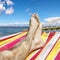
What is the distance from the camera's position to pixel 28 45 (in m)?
2.99

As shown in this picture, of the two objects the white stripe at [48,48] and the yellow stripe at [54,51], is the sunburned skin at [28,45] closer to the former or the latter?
the white stripe at [48,48]

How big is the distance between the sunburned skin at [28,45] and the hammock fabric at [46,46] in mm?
95

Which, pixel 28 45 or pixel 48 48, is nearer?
pixel 28 45

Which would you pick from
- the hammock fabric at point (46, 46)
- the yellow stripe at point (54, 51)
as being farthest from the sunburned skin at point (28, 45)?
the yellow stripe at point (54, 51)

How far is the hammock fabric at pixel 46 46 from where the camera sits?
10.6 feet

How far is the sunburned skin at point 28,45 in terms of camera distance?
2738 millimetres

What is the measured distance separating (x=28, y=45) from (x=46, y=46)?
0.61 m

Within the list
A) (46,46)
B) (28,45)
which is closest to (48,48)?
(46,46)

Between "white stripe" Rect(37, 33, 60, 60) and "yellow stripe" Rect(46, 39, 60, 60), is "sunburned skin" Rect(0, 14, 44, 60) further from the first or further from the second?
"yellow stripe" Rect(46, 39, 60, 60)

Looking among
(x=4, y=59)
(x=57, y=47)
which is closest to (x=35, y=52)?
(x=57, y=47)

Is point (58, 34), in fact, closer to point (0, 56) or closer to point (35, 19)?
point (35, 19)

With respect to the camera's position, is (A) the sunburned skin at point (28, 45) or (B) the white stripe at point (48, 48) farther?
(B) the white stripe at point (48, 48)

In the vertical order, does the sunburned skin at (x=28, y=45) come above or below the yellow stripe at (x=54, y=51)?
above

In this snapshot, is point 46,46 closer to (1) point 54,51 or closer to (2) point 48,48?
Answer: (2) point 48,48
